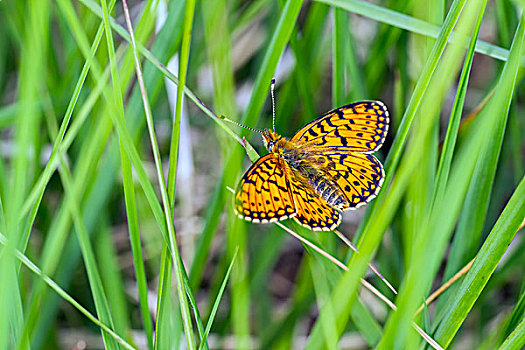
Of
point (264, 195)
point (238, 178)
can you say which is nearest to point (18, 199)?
point (264, 195)

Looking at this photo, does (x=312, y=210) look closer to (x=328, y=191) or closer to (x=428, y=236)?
(x=328, y=191)

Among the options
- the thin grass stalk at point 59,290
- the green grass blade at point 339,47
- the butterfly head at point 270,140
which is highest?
the green grass blade at point 339,47

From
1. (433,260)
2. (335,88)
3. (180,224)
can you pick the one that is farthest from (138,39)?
(180,224)

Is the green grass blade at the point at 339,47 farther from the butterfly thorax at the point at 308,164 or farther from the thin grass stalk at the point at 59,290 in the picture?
the thin grass stalk at the point at 59,290

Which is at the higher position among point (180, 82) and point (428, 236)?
point (180, 82)

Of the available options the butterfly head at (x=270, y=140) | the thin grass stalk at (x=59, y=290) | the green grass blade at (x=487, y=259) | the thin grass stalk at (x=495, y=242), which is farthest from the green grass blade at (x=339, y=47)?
the thin grass stalk at (x=59, y=290)

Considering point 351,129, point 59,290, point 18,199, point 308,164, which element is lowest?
point 59,290

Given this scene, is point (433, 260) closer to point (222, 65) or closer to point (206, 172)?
point (222, 65)
